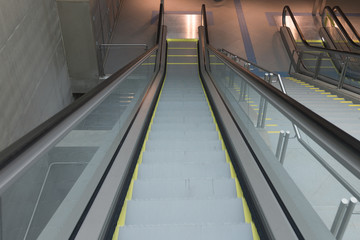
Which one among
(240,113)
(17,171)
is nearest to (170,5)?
(240,113)

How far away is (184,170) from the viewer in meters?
2.27

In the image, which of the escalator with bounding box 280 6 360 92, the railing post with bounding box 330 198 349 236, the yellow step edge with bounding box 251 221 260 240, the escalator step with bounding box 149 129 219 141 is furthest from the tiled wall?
the escalator with bounding box 280 6 360 92

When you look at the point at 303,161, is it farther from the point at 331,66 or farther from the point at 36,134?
the point at 331,66

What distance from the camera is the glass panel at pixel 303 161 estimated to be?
1.25m

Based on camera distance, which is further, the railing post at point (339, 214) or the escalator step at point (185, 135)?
the escalator step at point (185, 135)

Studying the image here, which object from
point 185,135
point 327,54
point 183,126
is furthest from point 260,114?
point 327,54

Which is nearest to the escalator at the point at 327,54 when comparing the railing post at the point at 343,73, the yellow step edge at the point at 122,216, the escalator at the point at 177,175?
the railing post at the point at 343,73

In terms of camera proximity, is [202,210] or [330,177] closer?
[330,177]

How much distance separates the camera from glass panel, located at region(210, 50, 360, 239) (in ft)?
4.09

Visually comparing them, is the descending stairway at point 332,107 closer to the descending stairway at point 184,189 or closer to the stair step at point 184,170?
the descending stairway at point 184,189

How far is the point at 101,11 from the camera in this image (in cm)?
780

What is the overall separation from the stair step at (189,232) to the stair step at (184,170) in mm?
710

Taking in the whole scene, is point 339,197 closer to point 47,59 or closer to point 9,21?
point 9,21

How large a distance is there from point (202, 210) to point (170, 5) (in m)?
11.4
